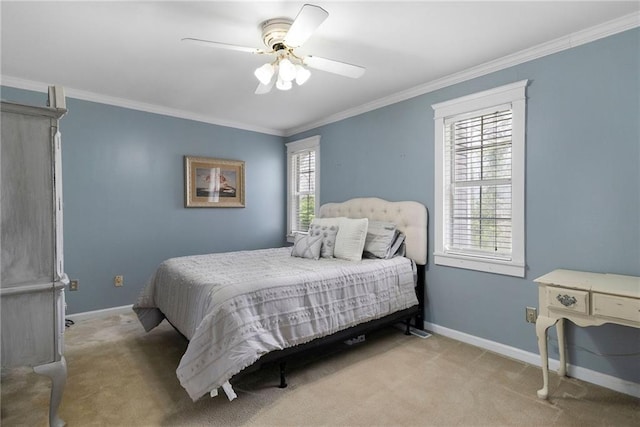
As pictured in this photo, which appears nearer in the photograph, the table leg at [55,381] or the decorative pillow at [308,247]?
the table leg at [55,381]

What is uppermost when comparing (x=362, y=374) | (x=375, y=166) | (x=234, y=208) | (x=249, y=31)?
(x=249, y=31)

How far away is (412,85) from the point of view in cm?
330

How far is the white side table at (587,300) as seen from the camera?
177cm

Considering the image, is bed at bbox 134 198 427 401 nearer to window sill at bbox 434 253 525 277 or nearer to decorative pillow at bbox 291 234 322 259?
decorative pillow at bbox 291 234 322 259

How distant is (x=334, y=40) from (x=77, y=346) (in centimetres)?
333

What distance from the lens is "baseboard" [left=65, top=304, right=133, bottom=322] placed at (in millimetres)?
3532

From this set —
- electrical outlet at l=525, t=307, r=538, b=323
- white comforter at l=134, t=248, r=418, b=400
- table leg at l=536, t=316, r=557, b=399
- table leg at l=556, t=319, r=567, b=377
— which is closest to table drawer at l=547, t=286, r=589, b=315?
table leg at l=536, t=316, r=557, b=399

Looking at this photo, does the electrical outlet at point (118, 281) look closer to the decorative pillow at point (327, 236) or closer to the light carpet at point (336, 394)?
the light carpet at point (336, 394)

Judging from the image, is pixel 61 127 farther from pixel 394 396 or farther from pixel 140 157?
pixel 394 396

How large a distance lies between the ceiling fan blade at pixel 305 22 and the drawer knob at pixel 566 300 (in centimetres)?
210

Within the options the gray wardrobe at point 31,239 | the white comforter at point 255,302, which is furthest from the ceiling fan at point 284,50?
the white comforter at point 255,302

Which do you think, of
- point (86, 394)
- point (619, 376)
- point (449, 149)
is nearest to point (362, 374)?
point (619, 376)

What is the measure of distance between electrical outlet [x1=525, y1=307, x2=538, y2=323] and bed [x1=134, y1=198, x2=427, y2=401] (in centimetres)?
91

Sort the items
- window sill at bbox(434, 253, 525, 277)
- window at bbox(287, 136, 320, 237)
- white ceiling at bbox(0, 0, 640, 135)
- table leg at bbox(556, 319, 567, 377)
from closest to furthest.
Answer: white ceiling at bbox(0, 0, 640, 135) → table leg at bbox(556, 319, 567, 377) → window sill at bbox(434, 253, 525, 277) → window at bbox(287, 136, 320, 237)
